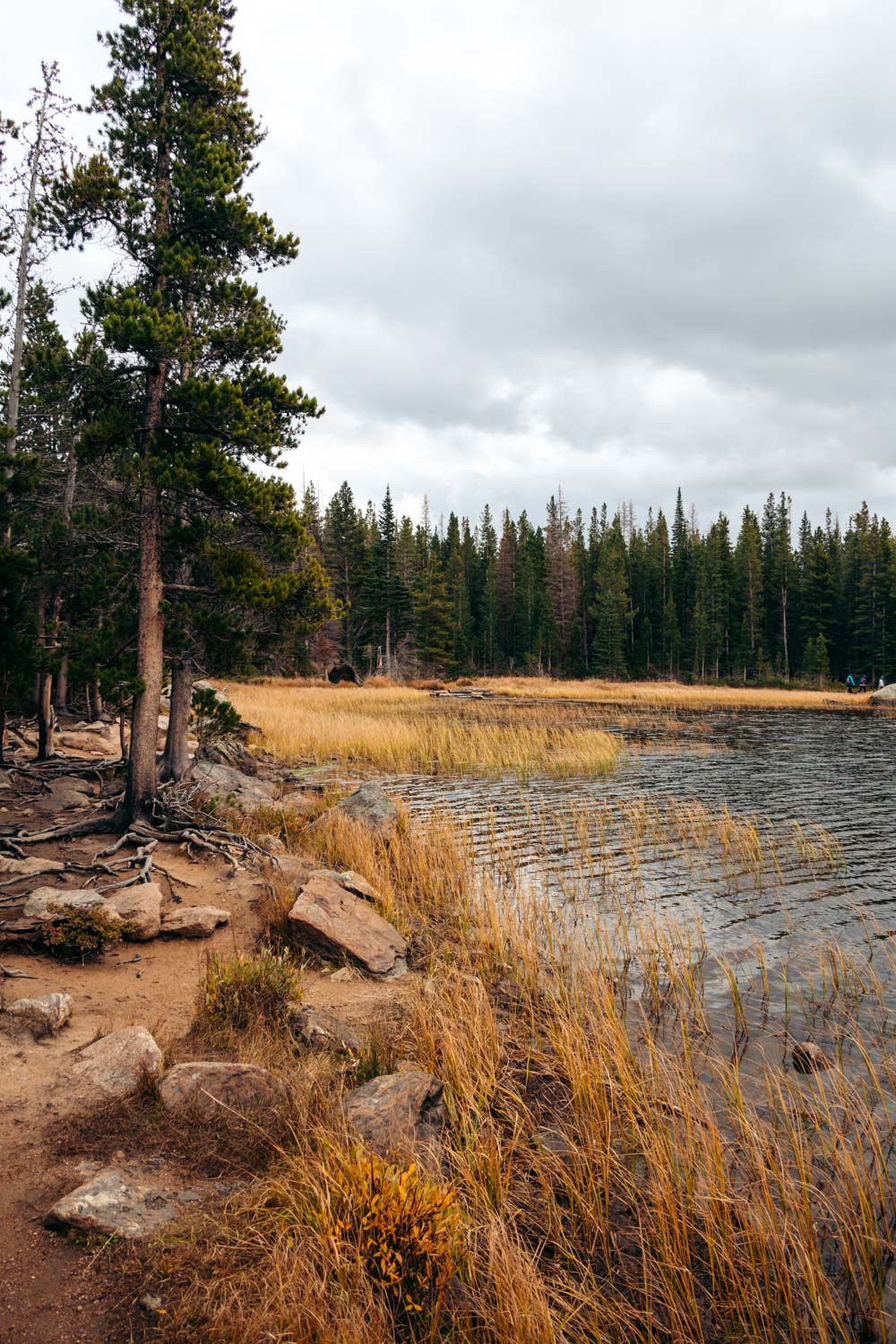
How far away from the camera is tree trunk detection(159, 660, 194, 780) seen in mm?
12688

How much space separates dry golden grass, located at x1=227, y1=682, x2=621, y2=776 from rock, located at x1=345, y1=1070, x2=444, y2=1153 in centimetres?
1519

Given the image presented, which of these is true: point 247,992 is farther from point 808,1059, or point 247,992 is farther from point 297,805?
point 297,805

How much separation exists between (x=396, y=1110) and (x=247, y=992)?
6.60 feet

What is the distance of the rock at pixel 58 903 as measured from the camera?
270 inches

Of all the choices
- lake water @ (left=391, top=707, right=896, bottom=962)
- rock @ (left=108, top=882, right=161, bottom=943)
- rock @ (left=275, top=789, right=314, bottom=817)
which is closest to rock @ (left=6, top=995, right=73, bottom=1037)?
rock @ (left=108, top=882, right=161, bottom=943)

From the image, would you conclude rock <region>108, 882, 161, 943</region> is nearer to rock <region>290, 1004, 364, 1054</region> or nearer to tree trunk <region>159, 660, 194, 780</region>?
rock <region>290, 1004, 364, 1054</region>

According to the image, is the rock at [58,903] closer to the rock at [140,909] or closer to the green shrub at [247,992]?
the rock at [140,909]

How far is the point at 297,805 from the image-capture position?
46.5 ft

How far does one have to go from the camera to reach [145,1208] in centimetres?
333

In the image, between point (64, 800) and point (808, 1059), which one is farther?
point (64, 800)

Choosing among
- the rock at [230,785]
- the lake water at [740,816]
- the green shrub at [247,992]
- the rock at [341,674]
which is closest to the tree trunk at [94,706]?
the rock at [230,785]

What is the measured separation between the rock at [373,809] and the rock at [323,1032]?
5.91 meters

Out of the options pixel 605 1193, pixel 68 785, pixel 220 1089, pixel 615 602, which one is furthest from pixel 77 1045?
pixel 615 602

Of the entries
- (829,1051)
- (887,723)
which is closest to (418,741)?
(829,1051)
